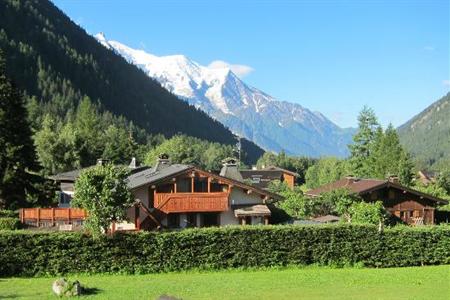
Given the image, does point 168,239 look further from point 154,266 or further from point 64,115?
point 64,115

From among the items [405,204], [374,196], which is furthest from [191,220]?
[405,204]

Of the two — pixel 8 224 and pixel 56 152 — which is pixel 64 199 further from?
pixel 56 152

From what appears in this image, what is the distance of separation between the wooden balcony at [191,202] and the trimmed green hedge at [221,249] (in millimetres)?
9112

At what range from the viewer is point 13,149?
47.9 meters

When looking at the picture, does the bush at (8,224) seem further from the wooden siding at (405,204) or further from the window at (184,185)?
the wooden siding at (405,204)

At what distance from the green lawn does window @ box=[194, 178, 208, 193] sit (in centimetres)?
1204

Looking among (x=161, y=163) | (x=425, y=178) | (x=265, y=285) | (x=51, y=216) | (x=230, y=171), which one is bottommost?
(x=265, y=285)

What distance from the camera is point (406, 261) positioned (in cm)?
3447

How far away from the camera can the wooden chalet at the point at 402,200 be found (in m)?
56.2

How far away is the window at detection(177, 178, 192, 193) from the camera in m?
43.0

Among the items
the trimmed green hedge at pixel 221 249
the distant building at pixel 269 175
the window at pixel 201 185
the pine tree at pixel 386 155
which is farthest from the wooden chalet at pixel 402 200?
the distant building at pixel 269 175

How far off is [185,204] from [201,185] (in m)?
2.67

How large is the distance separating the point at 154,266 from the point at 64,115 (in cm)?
14349

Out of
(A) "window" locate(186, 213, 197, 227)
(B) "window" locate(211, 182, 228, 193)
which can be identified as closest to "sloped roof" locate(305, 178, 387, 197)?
(B) "window" locate(211, 182, 228, 193)
